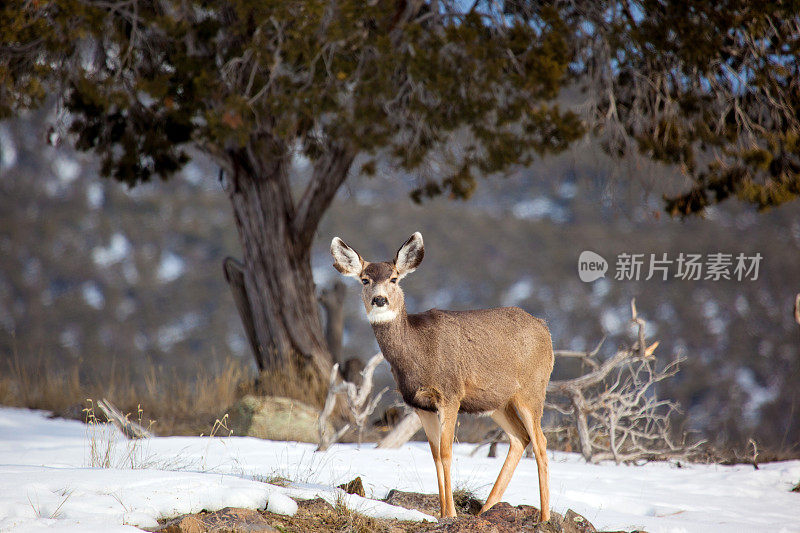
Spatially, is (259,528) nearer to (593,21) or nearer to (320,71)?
(320,71)

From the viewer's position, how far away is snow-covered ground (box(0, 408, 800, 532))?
13.3 feet

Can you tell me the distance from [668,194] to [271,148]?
559 centimetres

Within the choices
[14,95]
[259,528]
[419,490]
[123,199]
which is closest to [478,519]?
[259,528]

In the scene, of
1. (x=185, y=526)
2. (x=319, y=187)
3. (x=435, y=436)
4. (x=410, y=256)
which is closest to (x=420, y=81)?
(x=319, y=187)

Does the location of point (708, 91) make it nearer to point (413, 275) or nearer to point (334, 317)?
point (334, 317)

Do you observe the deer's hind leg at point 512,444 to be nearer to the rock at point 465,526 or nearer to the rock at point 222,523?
the rock at point 465,526

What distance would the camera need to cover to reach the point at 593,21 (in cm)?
1038

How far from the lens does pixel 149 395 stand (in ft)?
39.4

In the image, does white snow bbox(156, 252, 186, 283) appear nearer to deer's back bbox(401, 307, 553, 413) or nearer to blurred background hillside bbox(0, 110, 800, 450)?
blurred background hillside bbox(0, 110, 800, 450)

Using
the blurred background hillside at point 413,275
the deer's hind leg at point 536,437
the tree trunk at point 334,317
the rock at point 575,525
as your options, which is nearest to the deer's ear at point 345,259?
the deer's hind leg at point 536,437

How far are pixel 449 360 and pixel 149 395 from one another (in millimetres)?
8748

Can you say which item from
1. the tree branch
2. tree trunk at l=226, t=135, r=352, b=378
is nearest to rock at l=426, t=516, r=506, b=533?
tree trunk at l=226, t=135, r=352, b=378

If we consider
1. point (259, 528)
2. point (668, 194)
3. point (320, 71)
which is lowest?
point (259, 528)

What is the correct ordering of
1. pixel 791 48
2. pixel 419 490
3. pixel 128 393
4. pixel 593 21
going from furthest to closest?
pixel 128 393 → pixel 593 21 → pixel 791 48 → pixel 419 490
